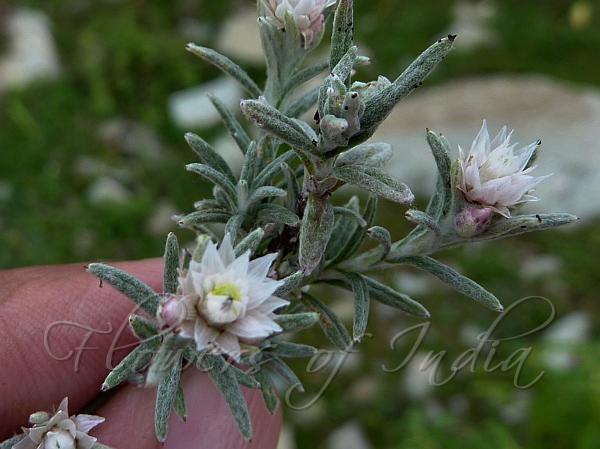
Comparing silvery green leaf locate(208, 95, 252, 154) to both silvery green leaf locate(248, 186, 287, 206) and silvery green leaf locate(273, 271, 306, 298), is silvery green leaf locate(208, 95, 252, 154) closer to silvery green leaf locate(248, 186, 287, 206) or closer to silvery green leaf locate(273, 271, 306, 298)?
silvery green leaf locate(248, 186, 287, 206)

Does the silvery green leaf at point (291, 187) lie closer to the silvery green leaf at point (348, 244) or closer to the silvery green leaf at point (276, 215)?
the silvery green leaf at point (276, 215)

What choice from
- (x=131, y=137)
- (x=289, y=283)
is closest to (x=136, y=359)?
(x=289, y=283)

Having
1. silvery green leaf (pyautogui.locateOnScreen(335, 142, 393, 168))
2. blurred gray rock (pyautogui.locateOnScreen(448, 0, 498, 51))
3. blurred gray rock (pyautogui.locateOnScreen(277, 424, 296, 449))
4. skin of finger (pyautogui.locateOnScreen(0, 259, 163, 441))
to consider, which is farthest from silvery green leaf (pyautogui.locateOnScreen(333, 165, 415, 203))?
blurred gray rock (pyautogui.locateOnScreen(448, 0, 498, 51))

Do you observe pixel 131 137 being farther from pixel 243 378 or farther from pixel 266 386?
pixel 243 378

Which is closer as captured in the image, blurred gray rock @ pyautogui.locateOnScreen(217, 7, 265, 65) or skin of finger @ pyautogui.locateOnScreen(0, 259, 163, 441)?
skin of finger @ pyautogui.locateOnScreen(0, 259, 163, 441)

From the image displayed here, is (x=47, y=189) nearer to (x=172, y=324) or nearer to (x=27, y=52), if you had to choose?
(x=27, y=52)

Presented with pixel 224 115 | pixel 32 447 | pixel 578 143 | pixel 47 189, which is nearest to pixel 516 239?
pixel 578 143
